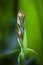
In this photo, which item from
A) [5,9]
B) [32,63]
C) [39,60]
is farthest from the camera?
[39,60]

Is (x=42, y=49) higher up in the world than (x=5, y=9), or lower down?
lower down

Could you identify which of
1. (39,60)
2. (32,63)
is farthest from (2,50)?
(39,60)

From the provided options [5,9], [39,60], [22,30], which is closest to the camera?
[22,30]

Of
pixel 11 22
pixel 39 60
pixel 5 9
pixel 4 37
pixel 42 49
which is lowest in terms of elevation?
pixel 39 60

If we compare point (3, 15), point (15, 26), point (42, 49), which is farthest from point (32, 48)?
point (3, 15)

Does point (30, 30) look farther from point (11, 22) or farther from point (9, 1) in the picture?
point (9, 1)

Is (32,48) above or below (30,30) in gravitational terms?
below

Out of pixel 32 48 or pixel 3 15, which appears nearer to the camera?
pixel 3 15

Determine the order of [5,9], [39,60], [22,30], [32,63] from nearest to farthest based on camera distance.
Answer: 1. [22,30]
2. [5,9]
3. [32,63]
4. [39,60]

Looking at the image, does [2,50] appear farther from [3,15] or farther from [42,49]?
[42,49]
